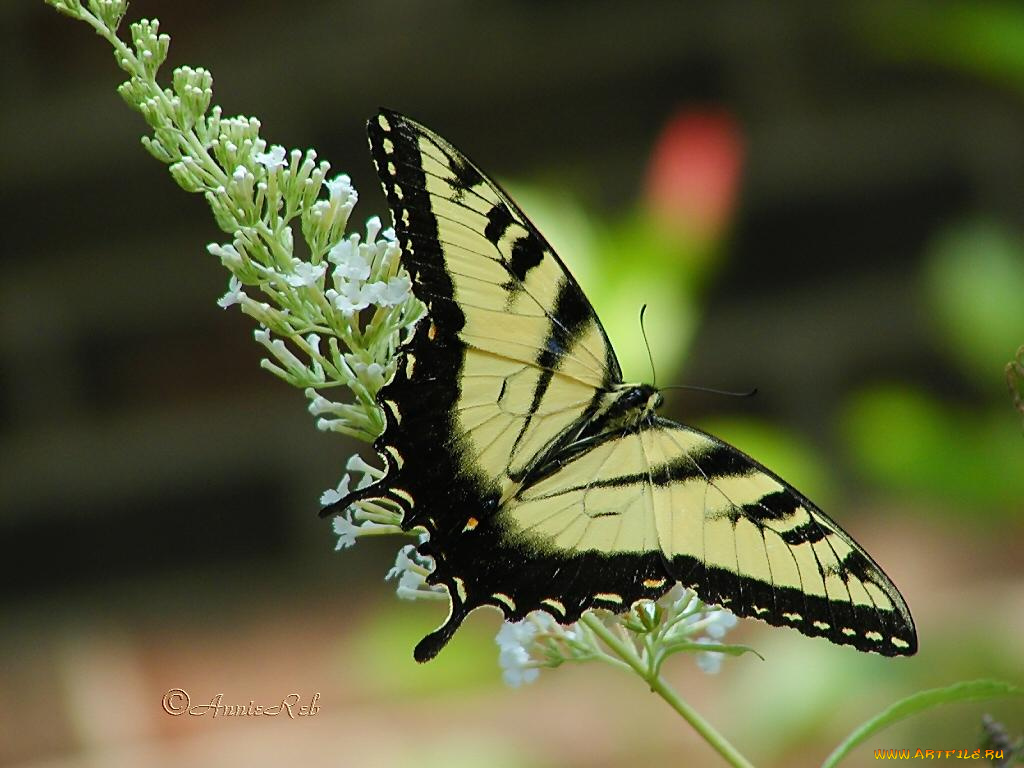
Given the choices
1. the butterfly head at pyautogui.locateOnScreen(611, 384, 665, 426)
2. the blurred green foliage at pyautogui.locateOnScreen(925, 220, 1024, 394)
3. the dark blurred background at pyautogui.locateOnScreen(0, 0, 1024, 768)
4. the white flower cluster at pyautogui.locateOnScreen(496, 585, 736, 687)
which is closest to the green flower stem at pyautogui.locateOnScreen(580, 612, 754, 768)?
the white flower cluster at pyautogui.locateOnScreen(496, 585, 736, 687)

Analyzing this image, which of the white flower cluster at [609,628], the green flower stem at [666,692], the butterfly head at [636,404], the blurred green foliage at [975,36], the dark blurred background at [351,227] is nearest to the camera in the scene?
the green flower stem at [666,692]

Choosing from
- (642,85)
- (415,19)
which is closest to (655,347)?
(642,85)

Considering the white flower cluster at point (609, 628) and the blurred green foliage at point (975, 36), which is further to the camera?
the blurred green foliage at point (975, 36)

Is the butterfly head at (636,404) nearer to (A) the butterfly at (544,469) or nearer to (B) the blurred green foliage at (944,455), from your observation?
(A) the butterfly at (544,469)

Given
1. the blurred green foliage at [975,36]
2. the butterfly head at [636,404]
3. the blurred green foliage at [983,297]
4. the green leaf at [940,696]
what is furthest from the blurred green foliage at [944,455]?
the green leaf at [940,696]

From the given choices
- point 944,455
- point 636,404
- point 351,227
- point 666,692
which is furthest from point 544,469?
point 351,227

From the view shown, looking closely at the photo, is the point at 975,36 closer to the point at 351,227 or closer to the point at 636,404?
the point at 636,404
